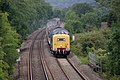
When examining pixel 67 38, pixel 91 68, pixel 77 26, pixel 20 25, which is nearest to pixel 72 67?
pixel 91 68

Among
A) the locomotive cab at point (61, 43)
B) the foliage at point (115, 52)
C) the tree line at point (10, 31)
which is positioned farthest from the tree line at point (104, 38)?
the tree line at point (10, 31)

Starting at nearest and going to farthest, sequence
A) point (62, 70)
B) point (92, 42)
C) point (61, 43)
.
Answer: point (62, 70) → point (61, 43) → point (92, 42)

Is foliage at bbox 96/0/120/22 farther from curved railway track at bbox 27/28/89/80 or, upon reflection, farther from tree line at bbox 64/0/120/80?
curved railway track at bbox 27/28/89/80

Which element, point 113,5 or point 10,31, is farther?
point 10,31

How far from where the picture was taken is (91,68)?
2986cm

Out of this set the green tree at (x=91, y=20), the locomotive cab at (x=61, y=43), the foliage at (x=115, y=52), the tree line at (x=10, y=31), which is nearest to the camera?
the foliage at (x=115, y=52)

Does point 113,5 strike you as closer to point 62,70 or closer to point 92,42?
point 62,70

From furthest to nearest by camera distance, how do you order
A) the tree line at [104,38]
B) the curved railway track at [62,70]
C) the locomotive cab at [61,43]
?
the locomotive cab at [61,43], the curved railway track at [62,70], the tree line at [104,38]

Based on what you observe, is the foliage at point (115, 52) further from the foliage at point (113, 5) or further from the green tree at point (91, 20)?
the green tree at point (91, 20)

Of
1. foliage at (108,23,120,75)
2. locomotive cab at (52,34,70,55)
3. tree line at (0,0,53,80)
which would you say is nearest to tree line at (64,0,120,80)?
foliage at (108,23,120,75)

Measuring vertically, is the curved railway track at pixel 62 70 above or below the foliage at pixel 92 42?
below

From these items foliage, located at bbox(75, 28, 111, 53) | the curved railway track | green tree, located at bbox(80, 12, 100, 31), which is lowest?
the curved railway track

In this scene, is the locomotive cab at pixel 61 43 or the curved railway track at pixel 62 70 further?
the locomotive cab at pixel 61 43

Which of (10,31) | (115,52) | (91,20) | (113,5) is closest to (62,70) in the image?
(10,31)
